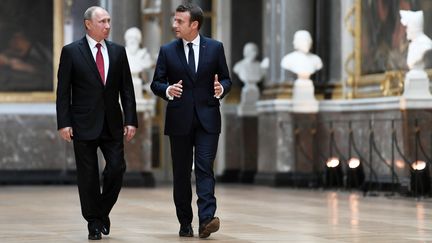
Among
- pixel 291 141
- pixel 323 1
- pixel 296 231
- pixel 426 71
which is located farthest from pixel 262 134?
pixel 296 231

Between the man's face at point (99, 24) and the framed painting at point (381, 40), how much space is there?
328 inches

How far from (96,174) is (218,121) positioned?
1024 millimetres

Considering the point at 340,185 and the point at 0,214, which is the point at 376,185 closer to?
the point at 340,185

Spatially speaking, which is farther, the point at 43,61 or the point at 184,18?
the point at 43,61

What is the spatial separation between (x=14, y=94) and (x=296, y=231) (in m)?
12.3

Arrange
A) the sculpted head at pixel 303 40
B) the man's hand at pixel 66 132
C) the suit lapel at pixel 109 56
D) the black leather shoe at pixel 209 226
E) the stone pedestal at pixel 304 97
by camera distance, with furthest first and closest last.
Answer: the stone pedestal at pixel 304 97
the sculpted head at pixel 303 40
the suit lapel at pixel 109 56
the man's hand at pixel 66 132
the black leather shoe at pixel 209 226

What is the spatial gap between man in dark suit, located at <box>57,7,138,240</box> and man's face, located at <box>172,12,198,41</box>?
513mm

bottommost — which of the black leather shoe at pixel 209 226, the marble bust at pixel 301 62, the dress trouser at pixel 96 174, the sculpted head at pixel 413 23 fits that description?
the black leather shoe at pixel 209 226

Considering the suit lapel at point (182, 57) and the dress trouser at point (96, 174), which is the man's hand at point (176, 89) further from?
the dress trouser at point (96, 174)

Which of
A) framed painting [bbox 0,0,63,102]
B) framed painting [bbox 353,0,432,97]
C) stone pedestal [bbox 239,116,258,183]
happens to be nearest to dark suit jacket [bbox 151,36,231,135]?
framed painting [bbox 353,0,432,97]

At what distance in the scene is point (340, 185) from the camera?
18719 mm

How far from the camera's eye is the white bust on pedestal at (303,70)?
19.1m

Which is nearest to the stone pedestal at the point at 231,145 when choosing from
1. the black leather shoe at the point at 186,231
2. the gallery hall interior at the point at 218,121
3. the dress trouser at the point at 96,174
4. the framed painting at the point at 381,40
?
the gallery hall interior at the point at 218,121

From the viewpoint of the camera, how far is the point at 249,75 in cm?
2156
